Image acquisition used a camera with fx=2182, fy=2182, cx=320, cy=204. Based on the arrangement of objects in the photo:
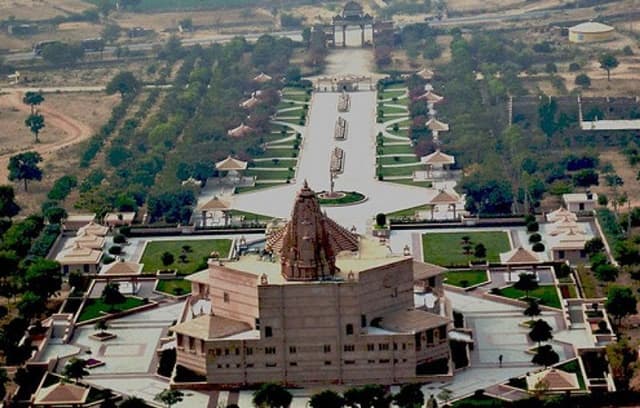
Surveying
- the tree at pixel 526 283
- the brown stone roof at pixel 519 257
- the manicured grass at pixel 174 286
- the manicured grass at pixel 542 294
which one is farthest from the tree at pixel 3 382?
the brown stone roof at pixel 519 257

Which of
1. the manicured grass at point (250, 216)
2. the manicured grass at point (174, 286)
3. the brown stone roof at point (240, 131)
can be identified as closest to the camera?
the manicured grass at point (174, 286)

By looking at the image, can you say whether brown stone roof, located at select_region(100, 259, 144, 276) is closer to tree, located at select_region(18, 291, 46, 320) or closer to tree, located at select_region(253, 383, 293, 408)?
tree, located at select_region(18, 291, 46, 320)

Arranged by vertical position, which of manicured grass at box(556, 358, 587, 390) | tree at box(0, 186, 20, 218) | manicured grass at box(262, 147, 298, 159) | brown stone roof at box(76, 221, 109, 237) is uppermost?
manicured grass at box(262, 147, 298, 159)

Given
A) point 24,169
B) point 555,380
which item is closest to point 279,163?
point 24,169

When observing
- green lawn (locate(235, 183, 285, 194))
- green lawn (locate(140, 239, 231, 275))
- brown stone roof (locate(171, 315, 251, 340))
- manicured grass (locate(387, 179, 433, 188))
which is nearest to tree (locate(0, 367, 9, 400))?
brown stone roof (locate(171, 315, 251, 340))

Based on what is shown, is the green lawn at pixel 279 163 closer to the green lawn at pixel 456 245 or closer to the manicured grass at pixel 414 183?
the manicured grass at pixel 414 183

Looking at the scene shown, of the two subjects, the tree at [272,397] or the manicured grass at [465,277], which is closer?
the tree at [272,397]

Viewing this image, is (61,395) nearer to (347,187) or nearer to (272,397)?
(272,397)
